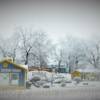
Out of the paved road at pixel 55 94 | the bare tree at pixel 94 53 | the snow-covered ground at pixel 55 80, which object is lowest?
the paved road at pixel 55 94

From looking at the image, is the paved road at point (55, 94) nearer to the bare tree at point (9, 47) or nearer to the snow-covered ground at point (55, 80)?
the snow-covered ground at point (55, 80)

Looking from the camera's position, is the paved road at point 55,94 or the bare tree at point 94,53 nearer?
the paved road at point 55,94

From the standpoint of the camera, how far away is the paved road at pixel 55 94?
3059 mm

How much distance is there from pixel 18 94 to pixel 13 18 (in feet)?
3.88

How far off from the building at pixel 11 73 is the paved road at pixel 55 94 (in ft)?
0.45

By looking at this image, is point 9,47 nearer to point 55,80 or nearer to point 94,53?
point 55,80

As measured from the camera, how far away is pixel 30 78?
308 cm

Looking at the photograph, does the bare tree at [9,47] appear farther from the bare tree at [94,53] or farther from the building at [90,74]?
the bare tree at [94,53]

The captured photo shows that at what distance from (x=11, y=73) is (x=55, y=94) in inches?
29.6

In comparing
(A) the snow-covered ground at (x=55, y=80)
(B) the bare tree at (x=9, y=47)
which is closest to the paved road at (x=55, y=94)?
(A) the snow-covered ground at (x=55, y=80)

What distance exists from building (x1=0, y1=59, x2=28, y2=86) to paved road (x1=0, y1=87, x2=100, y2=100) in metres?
0.14

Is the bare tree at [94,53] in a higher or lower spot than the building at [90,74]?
higher

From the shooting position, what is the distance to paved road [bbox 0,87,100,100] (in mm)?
3059

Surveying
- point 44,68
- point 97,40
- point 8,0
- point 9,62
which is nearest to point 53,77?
point 44,68
